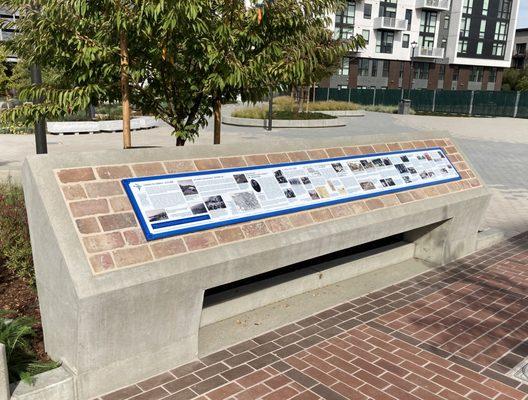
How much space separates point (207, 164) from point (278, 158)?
99 centimetres

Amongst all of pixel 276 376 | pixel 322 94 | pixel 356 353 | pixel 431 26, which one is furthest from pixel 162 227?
pixel 431 26

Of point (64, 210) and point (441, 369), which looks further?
point (441, 369)

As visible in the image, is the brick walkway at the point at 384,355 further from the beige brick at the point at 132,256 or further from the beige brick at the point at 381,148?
the beige brick at the point at 381,148

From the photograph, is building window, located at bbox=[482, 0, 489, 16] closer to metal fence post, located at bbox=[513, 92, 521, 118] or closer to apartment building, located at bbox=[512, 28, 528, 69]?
apartment building, located at bbox=[512, 28, 528, 69]

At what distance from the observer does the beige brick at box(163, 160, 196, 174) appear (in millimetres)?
4512

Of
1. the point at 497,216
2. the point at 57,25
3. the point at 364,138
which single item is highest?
the point at 57,25

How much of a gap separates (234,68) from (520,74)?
79.9 m

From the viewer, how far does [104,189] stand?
13.2ft

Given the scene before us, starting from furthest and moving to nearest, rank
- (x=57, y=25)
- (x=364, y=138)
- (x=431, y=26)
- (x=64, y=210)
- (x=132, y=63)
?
(x=431, y=26)
(x=364, y=138)
(x=132, y=63)
(x=57, y=25)
(x=64, y=210)

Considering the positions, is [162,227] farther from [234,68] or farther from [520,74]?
[520,74]

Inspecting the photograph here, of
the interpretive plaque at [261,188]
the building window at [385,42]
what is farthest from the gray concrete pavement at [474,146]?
the building window at [385,42]

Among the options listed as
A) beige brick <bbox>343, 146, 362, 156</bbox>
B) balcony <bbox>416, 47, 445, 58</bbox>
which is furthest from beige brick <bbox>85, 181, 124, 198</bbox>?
balcony <bbox>416, 47, 445, 58</bbox>

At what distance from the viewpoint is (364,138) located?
6.86m

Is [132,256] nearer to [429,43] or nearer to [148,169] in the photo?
[148,169]
